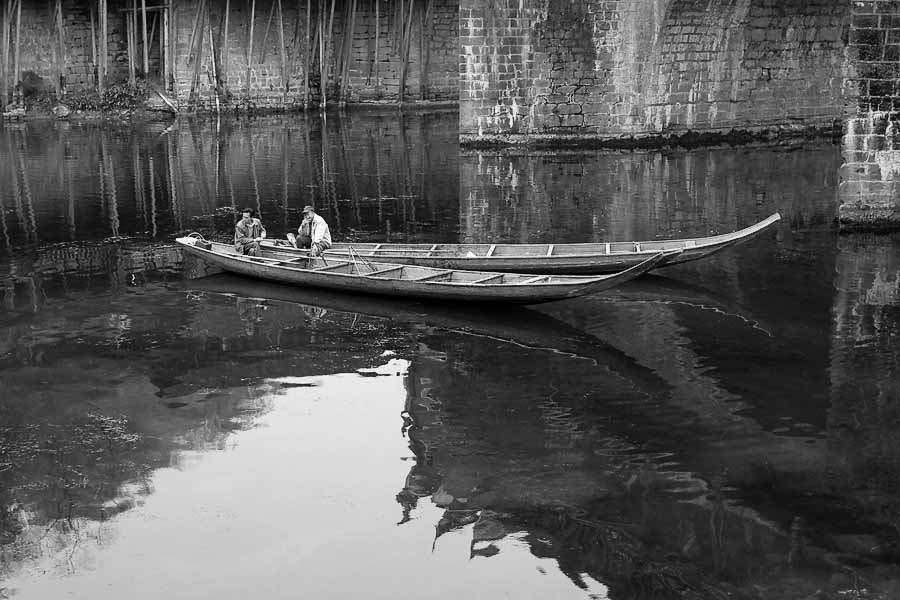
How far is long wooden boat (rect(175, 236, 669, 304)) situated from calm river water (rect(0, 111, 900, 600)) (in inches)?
9.7

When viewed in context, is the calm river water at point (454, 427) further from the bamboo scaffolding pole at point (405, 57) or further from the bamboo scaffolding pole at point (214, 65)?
the bamboo scaffolding pole at point (405, 57)

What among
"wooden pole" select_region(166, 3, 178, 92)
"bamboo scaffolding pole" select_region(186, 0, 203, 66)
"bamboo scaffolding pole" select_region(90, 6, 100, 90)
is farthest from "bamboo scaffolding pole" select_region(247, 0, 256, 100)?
"bamboo scaffolding pole" select_region(90, 6, 100, 90)

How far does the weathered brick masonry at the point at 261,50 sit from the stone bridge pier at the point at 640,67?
1119cm

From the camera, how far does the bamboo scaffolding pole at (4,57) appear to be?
35.2 m

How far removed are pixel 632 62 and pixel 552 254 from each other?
11910 mm

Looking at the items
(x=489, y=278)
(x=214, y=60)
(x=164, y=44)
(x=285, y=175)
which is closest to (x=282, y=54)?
(x=214, y=60)

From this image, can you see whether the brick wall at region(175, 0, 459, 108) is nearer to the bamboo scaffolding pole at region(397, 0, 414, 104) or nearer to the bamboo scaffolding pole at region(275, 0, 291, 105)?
the bamboo scaffolding pole at region(275, 0, 291, 105)

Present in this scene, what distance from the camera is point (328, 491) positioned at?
9242mm

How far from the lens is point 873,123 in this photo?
16844 millimetres

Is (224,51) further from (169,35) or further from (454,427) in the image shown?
(454,427)

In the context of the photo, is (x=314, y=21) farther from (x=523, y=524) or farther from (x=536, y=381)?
(x=523, y=524)

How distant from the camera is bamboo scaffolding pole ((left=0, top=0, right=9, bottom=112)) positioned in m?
35.2

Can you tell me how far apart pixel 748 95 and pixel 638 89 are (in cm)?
288

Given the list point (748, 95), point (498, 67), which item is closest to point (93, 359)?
point (498, 67)
